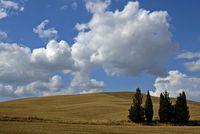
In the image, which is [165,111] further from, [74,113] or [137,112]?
[74,113]

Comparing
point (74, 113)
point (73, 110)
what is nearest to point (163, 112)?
point (74, 113)

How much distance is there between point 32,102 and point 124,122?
151ft

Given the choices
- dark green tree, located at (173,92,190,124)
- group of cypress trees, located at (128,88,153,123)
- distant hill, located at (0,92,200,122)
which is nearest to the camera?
distant hill, located at (0,92,200,122)

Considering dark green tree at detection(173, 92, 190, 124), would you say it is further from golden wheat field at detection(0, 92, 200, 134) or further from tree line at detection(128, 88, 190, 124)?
golden wheat field at detection(0, 92, 200, 134)

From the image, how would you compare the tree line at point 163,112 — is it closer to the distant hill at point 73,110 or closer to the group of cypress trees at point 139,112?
the group of cypress trees at point 139,112

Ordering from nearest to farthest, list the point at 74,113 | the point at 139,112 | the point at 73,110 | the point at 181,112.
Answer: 1. the point at 139,112
2. the point at 181,112
3. the point at 74,113
4. the point at 73,110

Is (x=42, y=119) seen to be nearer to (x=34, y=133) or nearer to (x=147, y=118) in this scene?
(x=147, y=118)

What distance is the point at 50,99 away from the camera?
12888cm

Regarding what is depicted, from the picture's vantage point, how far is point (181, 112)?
8738 centimetres

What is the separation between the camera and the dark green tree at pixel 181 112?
86.7 metres

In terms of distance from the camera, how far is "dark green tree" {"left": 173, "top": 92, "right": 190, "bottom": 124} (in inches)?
3415

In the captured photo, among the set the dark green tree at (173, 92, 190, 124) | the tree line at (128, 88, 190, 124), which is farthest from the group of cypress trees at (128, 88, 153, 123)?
the dark green tree at (173, 92, 190, 124)

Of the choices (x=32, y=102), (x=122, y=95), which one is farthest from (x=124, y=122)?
(x=122, y=95)

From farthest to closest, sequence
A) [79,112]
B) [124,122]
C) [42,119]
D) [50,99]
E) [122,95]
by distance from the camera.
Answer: [122,95] → [50,99] → [79,112] → [124,122] → [42,119]
